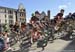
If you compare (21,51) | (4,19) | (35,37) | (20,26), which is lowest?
(21,51)

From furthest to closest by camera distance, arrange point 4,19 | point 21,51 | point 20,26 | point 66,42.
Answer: point 4,19, point 20,26, point 66,42, point 21,51

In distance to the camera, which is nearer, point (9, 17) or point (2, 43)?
point (2, 43)

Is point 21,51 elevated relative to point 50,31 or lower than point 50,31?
lower

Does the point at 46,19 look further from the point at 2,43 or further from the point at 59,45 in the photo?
the point at 2,43

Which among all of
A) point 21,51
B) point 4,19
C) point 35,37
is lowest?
point 21,51

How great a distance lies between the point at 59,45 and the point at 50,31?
1080 millimetres

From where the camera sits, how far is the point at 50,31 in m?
10.6

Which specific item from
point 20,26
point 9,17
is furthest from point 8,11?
point 20,26

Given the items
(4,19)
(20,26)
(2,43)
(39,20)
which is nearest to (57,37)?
(39,20)

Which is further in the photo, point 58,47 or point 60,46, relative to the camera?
point 60,46

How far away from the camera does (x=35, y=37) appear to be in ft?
32.8

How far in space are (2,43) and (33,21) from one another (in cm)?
204

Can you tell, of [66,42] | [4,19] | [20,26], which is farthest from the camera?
[4,19]

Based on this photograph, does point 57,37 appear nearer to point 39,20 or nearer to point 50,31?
point 50,31
